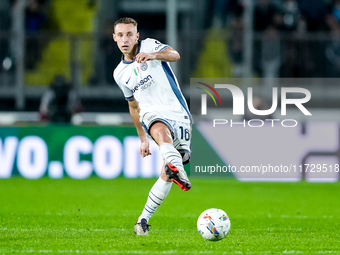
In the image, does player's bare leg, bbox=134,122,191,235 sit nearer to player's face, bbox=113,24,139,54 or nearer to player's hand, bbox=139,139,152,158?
player's hand, bbox=139,139,152,158

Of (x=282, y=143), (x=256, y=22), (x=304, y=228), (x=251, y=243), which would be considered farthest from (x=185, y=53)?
(x=251, y=243)

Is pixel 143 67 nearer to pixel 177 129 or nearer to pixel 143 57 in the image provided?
pixel 143 57

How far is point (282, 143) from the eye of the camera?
1362cm

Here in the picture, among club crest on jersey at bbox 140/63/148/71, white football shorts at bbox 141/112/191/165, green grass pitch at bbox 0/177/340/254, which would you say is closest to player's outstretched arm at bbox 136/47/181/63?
club crest on jersey at bbox 140/63/148/71

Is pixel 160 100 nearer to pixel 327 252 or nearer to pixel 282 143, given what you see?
pixel 327 252

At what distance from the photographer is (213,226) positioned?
6.40 meters

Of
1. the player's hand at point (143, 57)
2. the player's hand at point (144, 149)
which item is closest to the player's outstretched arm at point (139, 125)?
the player's hand at point (144, 149)

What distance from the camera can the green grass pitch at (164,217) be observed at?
245 inches

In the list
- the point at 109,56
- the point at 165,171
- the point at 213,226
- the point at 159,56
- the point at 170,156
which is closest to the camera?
the point at 165,171

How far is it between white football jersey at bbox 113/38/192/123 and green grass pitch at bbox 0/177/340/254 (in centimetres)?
131

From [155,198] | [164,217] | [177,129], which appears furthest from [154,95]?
[164,217]

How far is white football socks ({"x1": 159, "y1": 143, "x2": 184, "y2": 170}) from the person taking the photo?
6188mm

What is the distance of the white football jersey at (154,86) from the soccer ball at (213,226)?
1.08m

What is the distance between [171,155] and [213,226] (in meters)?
0.81
